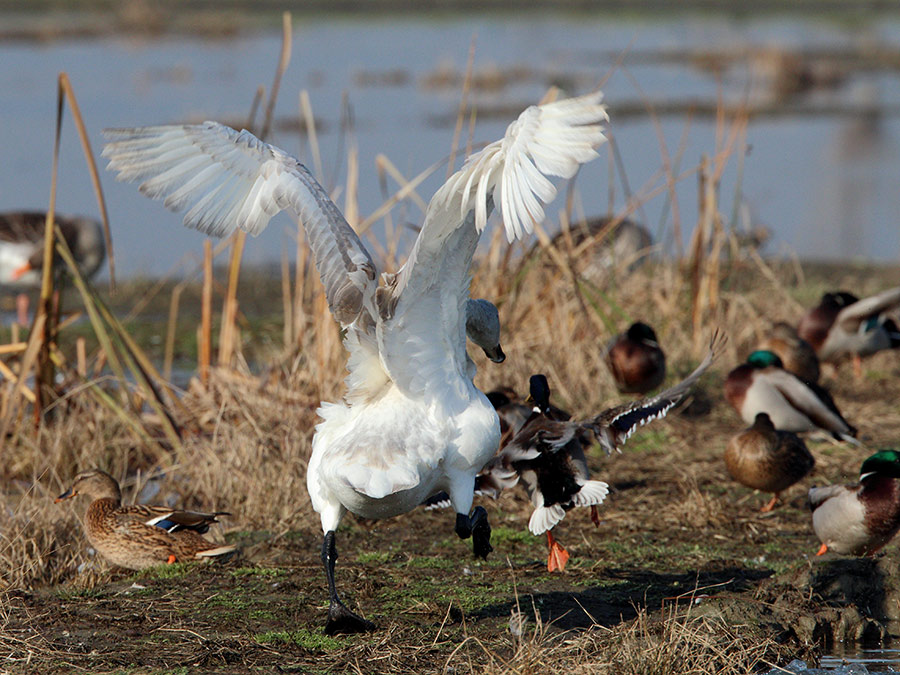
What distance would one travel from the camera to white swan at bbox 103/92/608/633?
4.10 m

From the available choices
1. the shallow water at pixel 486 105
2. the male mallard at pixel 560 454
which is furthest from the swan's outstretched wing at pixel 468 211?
the shallow water at pixel 486 105

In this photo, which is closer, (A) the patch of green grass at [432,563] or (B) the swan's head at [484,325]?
(B) the swan's head at [484,325]

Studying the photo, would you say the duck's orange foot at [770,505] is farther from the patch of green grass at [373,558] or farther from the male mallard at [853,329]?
the male mallard at [853,329]

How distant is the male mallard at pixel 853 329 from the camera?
8.21 metres

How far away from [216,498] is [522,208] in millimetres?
2999

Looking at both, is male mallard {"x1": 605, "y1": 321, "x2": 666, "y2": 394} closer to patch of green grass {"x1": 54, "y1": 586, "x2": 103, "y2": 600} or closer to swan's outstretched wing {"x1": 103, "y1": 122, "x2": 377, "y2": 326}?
swan's outstretched wing {"x1": 103, "y1": 122, "x2": 377, "y2": 326}

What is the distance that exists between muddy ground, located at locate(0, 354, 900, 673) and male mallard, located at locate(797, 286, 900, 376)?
87.8 inches

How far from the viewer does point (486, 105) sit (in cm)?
2366

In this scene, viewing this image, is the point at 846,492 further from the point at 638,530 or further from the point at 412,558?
the point at 412,558

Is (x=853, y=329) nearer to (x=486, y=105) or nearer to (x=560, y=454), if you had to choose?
(x=560, y=454)

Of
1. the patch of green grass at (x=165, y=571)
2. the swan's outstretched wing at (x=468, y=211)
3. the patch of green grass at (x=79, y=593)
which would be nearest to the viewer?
the swan's outstretched wing at (x=468, y=211)

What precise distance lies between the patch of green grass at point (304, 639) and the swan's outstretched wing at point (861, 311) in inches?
203

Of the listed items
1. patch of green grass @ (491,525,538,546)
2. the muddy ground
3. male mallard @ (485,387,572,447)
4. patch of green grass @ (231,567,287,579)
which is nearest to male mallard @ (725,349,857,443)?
the muddy ground

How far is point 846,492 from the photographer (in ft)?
17.0
